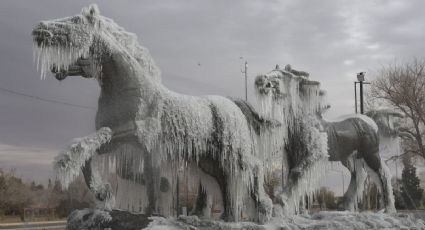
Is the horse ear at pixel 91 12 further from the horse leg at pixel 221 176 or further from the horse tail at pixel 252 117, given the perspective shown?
the horse tail at pixel 252 117

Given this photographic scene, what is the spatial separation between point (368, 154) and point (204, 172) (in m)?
4.19

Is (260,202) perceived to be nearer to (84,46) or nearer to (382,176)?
(84,46)

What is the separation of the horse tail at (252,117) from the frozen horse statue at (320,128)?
37 centimetres

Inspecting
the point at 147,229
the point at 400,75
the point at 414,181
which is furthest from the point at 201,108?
the point at 414,181

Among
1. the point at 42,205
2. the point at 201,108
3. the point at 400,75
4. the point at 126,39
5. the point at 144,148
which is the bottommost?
the point at 42,205

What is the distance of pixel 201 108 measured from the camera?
5789 mm

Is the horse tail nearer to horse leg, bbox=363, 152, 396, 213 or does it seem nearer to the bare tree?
horse leg, bbox=363, 152, 396, 213

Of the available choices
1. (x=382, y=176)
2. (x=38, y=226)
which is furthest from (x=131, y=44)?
(x=38, y=226)

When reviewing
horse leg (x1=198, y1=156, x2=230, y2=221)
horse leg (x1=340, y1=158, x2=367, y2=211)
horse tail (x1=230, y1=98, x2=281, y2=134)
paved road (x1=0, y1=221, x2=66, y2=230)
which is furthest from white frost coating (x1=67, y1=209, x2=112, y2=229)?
paved road (x1=0, y1=221, x2=66, y2=230)

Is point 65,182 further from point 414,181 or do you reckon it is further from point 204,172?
point 414,181

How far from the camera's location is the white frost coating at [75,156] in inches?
185

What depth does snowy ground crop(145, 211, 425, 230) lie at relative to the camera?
5.25 meters

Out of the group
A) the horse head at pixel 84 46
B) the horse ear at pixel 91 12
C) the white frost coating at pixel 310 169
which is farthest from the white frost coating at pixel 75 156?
the white frost coating at pixel 310 169

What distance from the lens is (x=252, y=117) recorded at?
22.1ft
